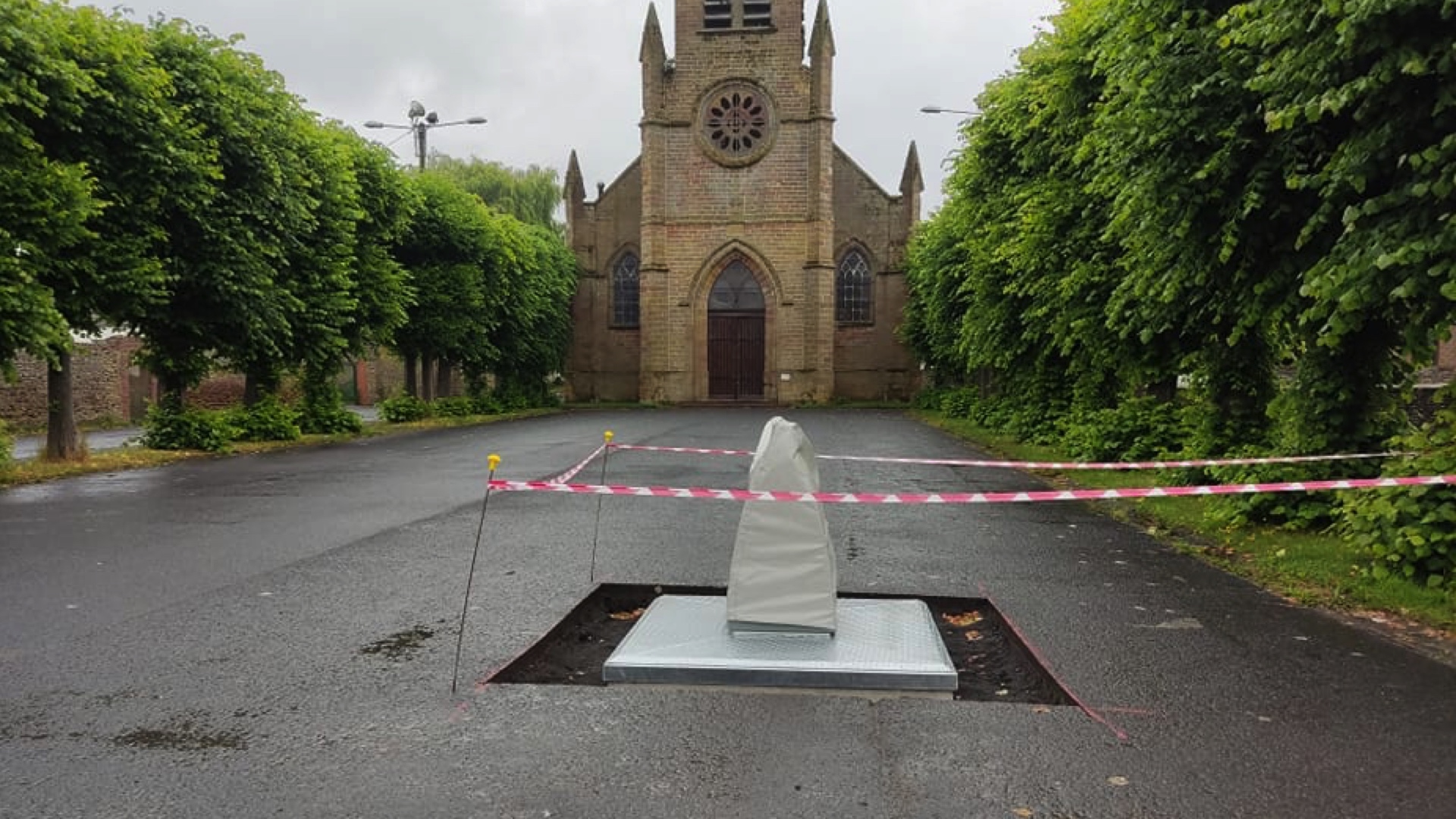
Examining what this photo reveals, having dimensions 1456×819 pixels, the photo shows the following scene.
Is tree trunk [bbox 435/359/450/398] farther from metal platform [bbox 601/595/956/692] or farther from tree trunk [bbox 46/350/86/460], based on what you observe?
metal platform [bbox 601/595/956/692]

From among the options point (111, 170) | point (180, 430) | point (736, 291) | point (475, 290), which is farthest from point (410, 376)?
point (736, 291)

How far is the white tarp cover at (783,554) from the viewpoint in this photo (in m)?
5.00

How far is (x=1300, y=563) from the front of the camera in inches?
280

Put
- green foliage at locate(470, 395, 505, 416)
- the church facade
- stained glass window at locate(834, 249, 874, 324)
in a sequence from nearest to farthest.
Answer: green foliage at locate(470, 395, 505, 416), the church facade, stained glass window at locate(834, 249, 874, 324)

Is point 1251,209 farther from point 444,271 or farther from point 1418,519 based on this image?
point 444,271

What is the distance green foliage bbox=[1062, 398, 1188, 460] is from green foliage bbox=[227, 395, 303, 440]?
1564 centimetres

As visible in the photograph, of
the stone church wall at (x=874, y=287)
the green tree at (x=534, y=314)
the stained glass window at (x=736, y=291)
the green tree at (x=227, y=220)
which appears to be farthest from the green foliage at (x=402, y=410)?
the stone church wall at (x=874, y=287)

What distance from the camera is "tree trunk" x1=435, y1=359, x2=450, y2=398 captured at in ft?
103

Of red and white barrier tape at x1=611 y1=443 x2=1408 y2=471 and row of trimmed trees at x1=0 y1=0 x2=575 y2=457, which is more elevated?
row of trimmed trees at x1=0 y1=0 x2=575 y2=457

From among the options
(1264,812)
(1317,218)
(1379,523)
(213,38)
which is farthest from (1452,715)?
(213,38)

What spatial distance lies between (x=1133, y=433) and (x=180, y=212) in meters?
15.6

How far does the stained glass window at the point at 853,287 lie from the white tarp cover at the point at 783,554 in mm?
39415

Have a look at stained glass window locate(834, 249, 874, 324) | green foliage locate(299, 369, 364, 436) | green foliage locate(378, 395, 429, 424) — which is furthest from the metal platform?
stained glass window locate(834, 249, 874, 324)

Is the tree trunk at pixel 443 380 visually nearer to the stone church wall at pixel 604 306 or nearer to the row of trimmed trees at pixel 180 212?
the row of trimmed trees at pixel 180 212
